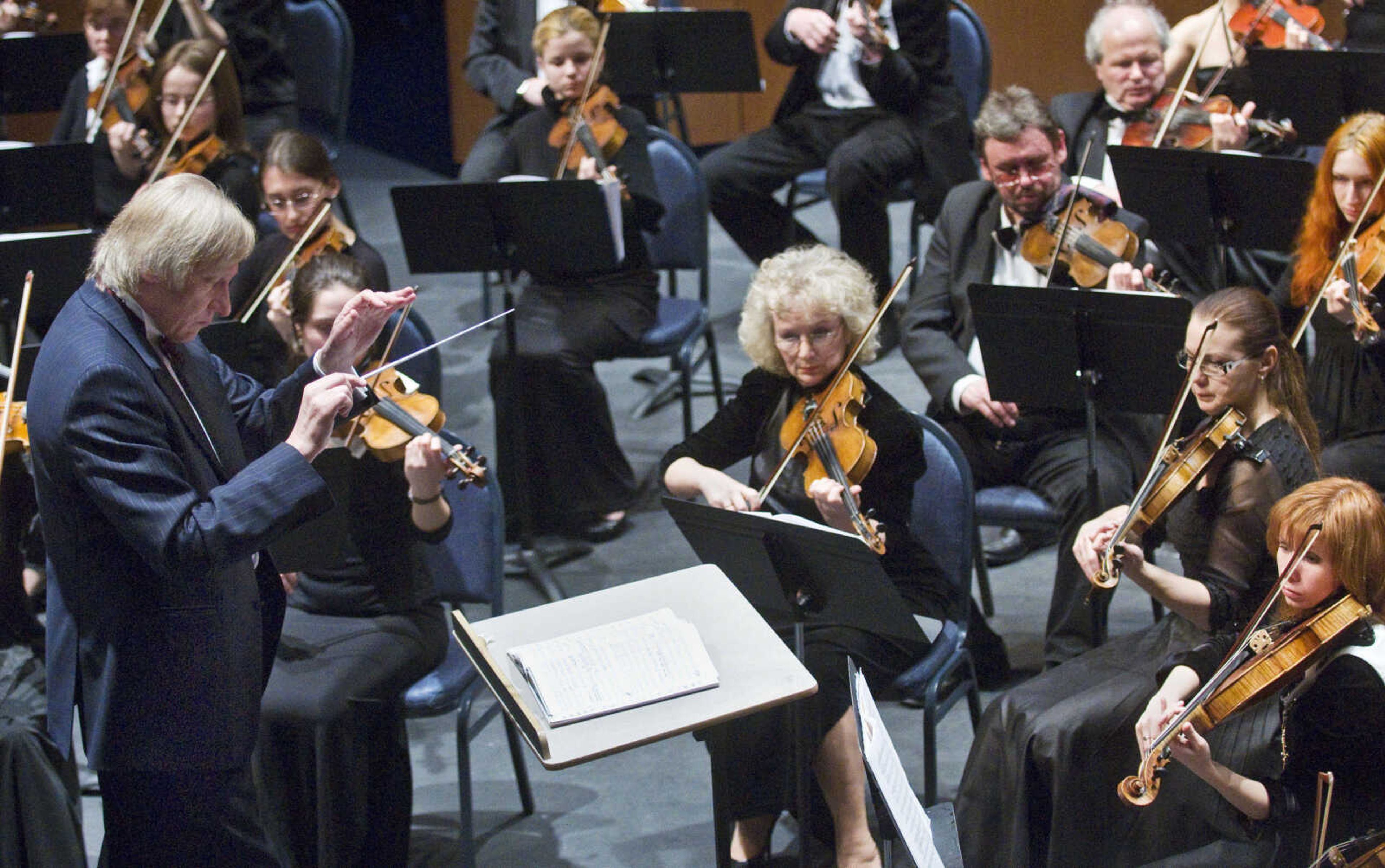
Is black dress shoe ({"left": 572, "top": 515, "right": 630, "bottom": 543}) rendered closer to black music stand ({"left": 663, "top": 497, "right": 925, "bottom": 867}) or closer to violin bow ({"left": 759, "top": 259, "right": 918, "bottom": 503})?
violin bow ({"left": 759, "top": 259, "right": 918, "bottom": 503})

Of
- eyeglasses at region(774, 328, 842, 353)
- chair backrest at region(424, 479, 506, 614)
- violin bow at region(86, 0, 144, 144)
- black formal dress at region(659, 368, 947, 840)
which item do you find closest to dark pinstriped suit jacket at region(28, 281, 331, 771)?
chair backrest at region(424, 479, 506, 614)

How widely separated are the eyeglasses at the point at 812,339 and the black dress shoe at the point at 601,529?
1367 mm

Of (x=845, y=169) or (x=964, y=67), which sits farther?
(x=964, y=67)

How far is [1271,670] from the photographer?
85.0 inches

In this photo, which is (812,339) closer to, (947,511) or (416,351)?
(947,511)

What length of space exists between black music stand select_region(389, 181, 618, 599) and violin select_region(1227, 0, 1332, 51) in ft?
6.89

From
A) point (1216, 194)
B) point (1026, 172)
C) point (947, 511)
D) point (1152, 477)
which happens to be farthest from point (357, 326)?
point (1216, 194)

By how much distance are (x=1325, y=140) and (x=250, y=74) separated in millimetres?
3408

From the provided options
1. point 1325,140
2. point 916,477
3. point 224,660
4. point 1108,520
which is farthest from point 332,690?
point 1325,140

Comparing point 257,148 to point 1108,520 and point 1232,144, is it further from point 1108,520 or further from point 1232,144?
point 1108,520

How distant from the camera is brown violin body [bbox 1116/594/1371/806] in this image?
216cm

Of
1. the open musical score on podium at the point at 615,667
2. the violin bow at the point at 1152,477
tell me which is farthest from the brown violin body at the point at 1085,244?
the open musical score on podium at the point at 615,667

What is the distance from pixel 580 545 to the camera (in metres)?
4.15

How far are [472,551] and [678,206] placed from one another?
165cm
